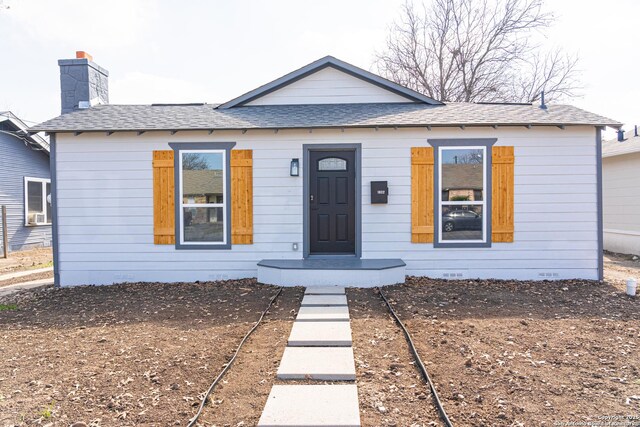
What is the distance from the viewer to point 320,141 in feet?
25.5

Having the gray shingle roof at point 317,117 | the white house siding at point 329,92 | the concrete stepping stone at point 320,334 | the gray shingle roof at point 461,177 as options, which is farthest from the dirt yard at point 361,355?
the white house siding at point 329,92

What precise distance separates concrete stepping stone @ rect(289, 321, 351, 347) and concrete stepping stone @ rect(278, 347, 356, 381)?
4.6 inches

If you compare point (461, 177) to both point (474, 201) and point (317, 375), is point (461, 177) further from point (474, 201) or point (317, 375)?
point (317, 375)

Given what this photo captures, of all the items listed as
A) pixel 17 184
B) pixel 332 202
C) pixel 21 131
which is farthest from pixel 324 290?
pixel 21 131

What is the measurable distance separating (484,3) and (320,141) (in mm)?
17870

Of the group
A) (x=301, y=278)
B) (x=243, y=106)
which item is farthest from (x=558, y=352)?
(x=243, y=106)

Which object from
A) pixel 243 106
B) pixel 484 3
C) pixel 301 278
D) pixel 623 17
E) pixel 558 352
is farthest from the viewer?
pixel 484 3

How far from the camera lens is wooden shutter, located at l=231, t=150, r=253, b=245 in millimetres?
7758

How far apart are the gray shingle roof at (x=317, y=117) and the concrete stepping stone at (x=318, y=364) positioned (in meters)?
4.35

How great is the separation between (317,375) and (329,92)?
252 inches

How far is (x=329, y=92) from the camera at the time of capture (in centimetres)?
873

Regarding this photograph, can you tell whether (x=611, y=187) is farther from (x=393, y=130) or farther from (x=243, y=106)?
(x=243, y=106)

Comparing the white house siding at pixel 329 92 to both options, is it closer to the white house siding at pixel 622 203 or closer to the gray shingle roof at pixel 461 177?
the gray shingle roof at pixel 461 177

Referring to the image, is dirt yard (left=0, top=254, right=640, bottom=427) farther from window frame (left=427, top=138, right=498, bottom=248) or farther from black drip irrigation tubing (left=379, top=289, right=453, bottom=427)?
window frame (left=427, top=138, right=498, bottom=248)
